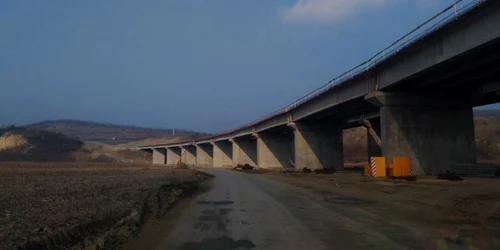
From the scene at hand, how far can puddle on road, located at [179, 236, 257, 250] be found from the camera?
25.4 ft

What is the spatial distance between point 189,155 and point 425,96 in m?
98.8

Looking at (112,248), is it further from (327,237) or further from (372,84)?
(372,84)

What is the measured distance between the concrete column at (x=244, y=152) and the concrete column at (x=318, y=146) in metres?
26.9

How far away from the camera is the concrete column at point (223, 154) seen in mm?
94938

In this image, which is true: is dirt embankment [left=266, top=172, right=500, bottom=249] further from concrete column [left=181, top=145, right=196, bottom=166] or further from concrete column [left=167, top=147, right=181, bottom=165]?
concrete column [left=167, top=147, right=181, bottom=165]

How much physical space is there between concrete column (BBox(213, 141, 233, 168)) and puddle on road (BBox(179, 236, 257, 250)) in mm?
85846

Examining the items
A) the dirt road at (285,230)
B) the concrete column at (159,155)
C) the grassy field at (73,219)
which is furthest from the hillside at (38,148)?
the dirt road at (285,230)

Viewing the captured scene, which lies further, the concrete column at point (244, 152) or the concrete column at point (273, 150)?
the concrete column at point (244, 152)

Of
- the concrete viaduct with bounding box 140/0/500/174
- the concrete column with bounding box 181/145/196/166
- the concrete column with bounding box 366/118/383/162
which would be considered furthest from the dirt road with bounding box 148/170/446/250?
the concrete column with bounding box 181/145/196/166

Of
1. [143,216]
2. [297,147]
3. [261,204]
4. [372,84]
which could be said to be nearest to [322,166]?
[297,147]

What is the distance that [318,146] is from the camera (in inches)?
2159

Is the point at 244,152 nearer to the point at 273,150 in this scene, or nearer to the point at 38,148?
the point at 273,150

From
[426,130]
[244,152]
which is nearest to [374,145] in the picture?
[426,130]

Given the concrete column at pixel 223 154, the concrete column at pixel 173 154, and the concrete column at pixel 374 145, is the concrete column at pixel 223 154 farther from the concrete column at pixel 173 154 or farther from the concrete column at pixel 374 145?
the concrete column at pixel 374 145
